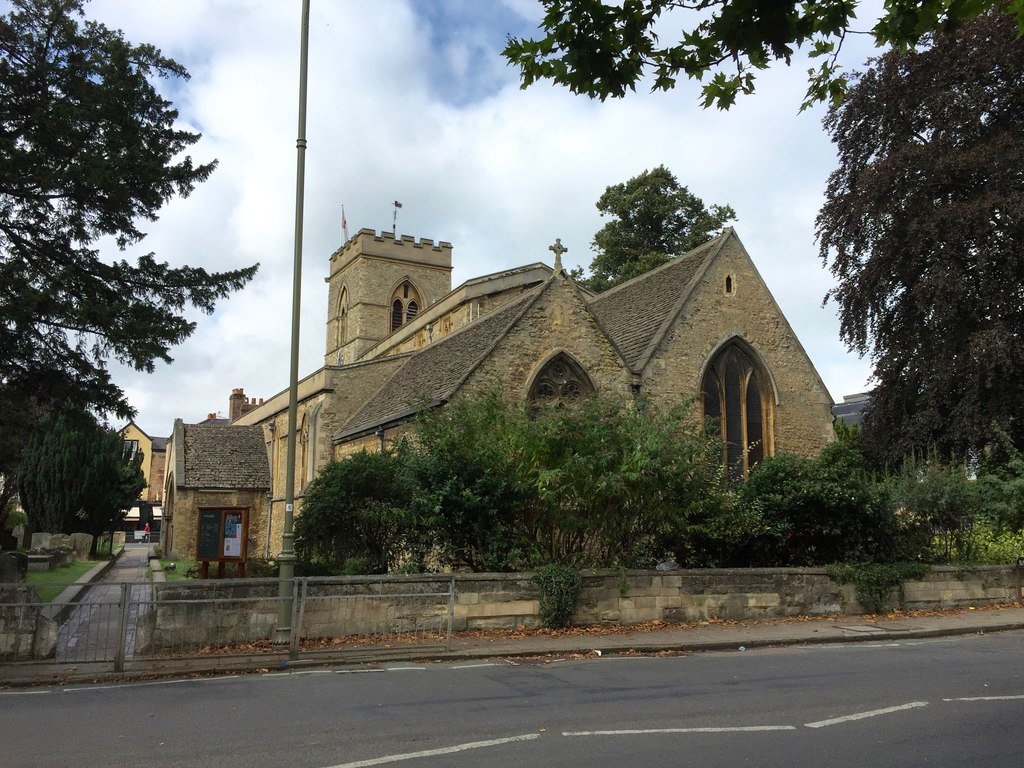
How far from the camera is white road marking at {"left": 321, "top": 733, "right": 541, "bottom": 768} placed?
19.2 ft

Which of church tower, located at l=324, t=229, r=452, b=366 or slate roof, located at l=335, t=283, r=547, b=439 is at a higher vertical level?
church tower, located at l=324, t=229, r=452, b=366

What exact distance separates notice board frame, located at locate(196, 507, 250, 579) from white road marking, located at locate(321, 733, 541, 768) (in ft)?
33.8

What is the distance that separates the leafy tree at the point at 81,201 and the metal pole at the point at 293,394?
3.33 m

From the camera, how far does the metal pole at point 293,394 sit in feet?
37.5

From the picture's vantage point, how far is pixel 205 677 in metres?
9.96

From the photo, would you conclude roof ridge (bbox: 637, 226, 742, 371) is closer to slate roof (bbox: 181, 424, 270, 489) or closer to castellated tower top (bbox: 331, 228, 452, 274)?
slate roof (bbox: 181, 424, 270, 489)

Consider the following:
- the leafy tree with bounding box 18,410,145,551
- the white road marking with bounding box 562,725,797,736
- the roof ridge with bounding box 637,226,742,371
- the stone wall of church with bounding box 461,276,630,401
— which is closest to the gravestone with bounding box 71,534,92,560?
the leafy tree with bounding box 18,410,145,551

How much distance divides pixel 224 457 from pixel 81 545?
6554 mm

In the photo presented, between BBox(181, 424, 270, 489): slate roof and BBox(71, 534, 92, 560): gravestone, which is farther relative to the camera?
BBox(181, 424, 270, 489): slate roof

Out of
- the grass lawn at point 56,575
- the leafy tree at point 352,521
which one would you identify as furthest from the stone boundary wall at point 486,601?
the grass lawn at point 56,575

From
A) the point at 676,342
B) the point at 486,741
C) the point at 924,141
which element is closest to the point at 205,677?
the point at 486,741

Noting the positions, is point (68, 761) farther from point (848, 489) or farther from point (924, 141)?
point (924, 141)

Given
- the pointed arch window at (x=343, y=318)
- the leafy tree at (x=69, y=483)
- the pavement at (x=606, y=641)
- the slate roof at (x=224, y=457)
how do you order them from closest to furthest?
the pavement at (x=606, y=641) → the leafy tree at (x=69, y=483) → the slate roof at (x=224, y=457) → the pointed arch window at (x=343, y=318)

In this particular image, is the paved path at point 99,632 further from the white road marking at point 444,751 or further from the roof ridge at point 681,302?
the roof ridge at point 681,302
